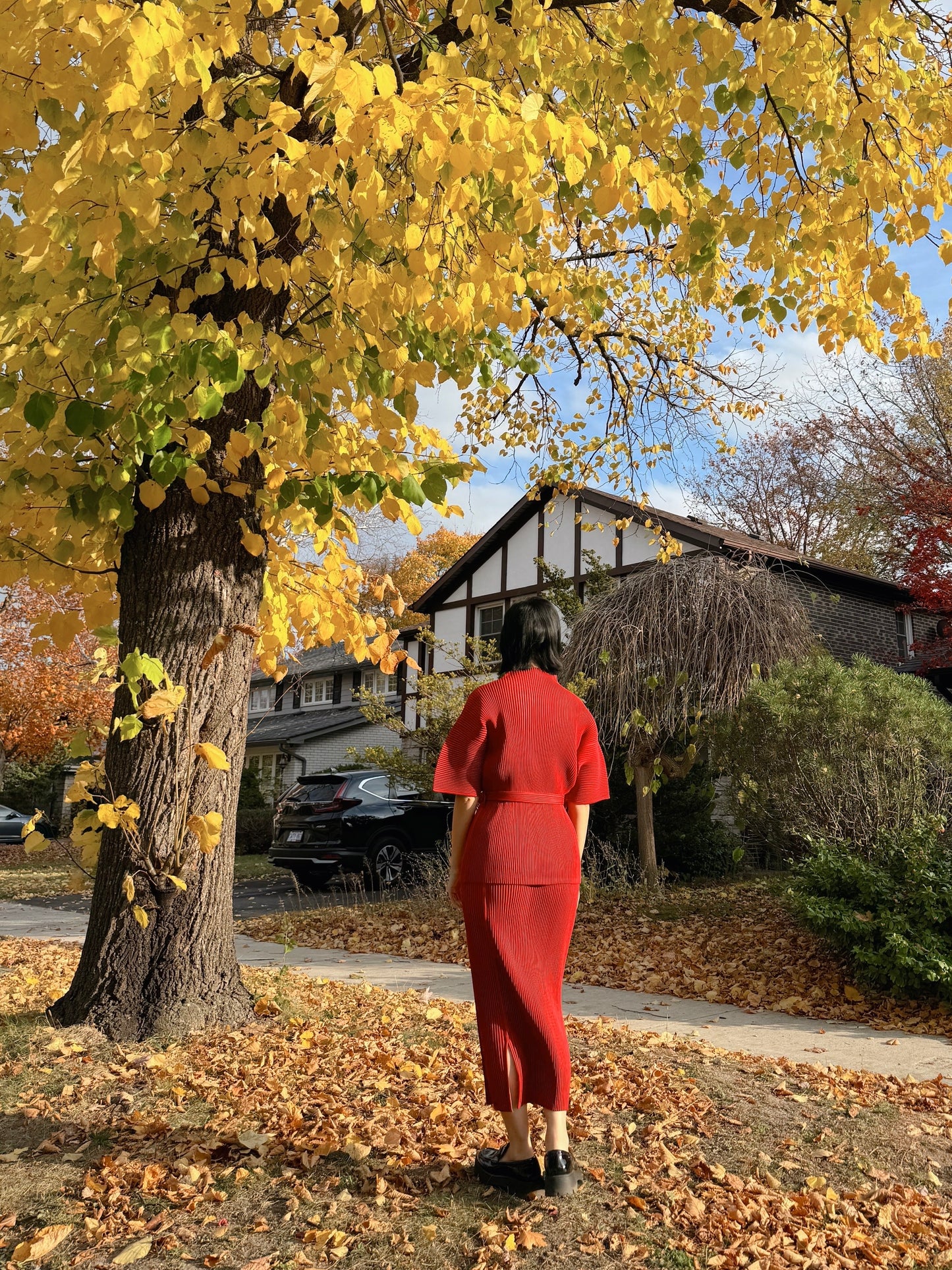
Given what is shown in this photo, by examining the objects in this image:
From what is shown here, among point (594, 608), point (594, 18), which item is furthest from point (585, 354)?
point (594, 18)

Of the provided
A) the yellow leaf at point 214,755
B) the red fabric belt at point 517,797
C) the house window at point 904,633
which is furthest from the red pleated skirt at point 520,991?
the house window at point 904,633

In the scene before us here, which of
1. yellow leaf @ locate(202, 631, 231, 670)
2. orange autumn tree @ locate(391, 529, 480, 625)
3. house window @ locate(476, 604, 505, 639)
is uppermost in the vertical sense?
orange autumn tree @ locate(391, 529, 480, 625)

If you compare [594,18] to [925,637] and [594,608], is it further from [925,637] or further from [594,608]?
[925,637]

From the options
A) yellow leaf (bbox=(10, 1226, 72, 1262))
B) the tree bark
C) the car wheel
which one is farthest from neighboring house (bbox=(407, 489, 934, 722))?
yellow leaf (bbox=(10, 1226, 72, 1262))

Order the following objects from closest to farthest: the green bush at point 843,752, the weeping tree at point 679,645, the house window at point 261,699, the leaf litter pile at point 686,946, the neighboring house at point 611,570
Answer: the leaf litter pile at point 686,946
the green bush at point 843,752
the weeping tree at point 679,645
the neighboring house at point 611,570
the house window at point 261,699

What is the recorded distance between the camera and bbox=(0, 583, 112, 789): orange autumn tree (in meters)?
18.8

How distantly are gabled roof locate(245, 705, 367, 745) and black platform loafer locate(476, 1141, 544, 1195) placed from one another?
22454 millimetres

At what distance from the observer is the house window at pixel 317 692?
32.4 metres

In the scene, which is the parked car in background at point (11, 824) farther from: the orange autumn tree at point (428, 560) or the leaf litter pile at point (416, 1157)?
the leaf litter pile at point (416, 1157)

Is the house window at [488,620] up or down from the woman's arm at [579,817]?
up

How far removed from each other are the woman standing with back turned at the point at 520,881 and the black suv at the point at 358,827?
29.0 feet

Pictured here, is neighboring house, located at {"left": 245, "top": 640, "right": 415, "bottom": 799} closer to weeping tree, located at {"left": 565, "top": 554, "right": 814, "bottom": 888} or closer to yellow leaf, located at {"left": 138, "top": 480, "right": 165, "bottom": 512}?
weeping tree, located at {"left": 565, "top": 554, "right": 814, "bottom": 888}

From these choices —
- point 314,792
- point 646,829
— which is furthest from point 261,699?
point 646,829

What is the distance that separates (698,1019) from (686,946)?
208cm
